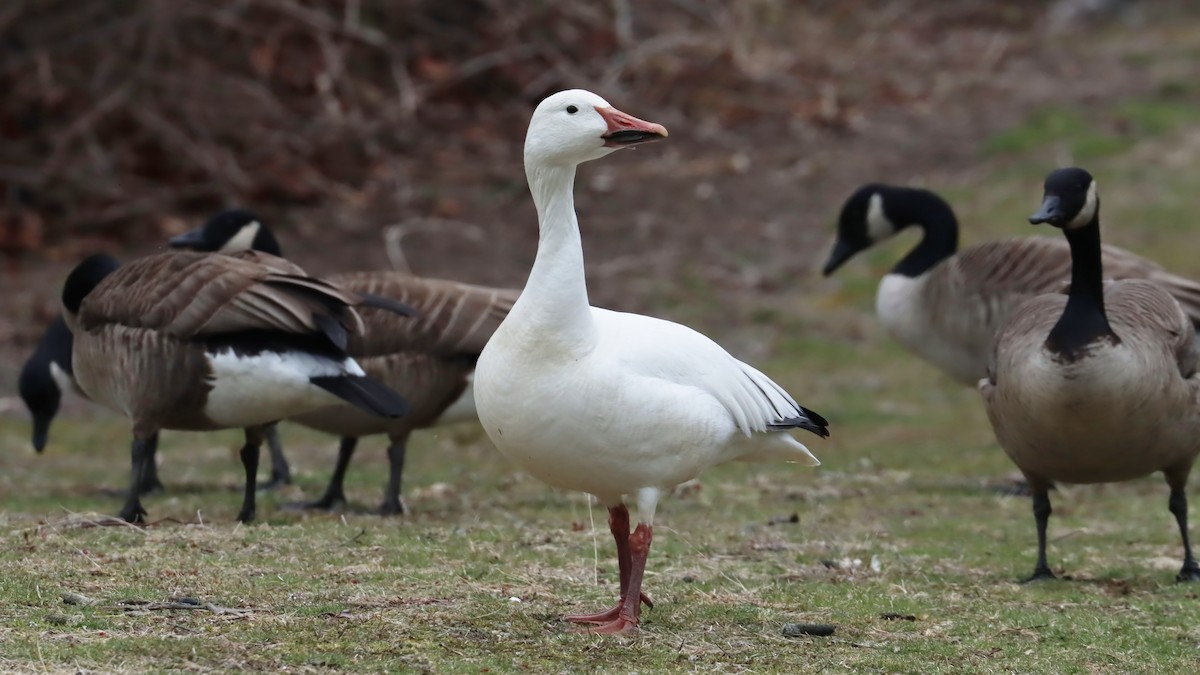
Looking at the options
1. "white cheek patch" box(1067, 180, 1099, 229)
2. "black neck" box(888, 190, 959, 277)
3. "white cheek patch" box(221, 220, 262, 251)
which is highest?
"black neck" box(888, 190, 959, 277)

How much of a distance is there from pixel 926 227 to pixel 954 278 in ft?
4.05

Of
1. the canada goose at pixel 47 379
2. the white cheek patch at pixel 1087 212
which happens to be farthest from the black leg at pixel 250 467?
the white cheek patch at pixel 1087 212

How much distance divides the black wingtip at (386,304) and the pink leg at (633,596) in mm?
2998

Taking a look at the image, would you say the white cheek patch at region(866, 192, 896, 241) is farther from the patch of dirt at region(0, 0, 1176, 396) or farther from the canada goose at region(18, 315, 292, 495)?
the canada goose at region(18, 315, 292, 495)

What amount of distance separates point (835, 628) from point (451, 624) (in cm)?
139

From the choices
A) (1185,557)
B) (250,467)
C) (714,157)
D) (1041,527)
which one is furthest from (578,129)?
(714,157)

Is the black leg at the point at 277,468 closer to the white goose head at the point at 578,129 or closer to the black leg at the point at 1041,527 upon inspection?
the black leg at the point at 1041,527

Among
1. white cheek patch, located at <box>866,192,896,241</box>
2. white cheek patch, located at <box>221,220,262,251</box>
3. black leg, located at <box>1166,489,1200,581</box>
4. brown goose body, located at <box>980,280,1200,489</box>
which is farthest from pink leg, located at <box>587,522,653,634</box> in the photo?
white cheek patch, located at <box>866,192,896,241</box>

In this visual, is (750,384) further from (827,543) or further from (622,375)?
(827,543)

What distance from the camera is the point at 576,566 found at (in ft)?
22.3

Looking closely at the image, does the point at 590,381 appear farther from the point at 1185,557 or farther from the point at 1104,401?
the point at 1185,557

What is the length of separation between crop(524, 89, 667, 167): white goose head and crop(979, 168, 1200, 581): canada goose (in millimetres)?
2217

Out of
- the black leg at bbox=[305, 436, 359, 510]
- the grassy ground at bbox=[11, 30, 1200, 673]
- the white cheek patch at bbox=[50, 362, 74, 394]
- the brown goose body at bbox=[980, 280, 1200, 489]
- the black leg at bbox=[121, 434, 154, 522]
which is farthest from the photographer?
the white cheek patch at bbox=[50, 362, 74, 394]

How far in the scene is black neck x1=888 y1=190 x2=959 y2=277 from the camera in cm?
1151
